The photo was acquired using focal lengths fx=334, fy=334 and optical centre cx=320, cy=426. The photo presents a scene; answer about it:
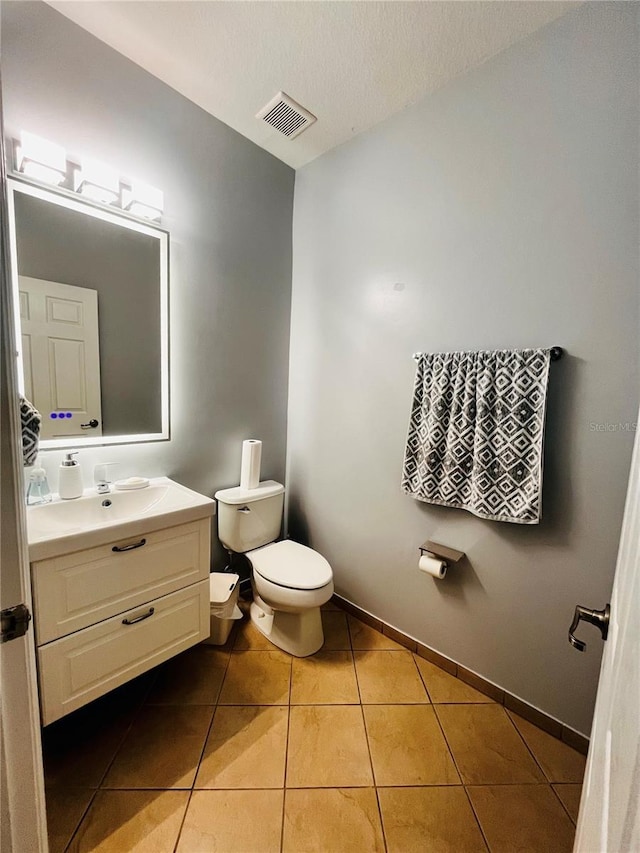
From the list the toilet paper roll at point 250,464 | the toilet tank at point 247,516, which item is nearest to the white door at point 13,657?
the toilet tank at point 247,516

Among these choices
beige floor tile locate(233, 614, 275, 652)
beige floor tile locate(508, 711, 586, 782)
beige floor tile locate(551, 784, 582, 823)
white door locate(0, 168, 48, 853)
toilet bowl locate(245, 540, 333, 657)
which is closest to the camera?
white door locate(0, 168, 48, 853)

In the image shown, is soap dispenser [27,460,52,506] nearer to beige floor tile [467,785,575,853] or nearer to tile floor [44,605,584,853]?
tile floor [44,605,584,853]

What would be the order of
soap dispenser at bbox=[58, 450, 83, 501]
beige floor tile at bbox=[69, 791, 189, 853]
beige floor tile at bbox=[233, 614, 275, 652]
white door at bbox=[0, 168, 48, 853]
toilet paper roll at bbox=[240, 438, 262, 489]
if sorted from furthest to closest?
toilet paper roll at bbox=[240, 438, 262, 489] < beige floor tile at bbox=[233, 614, 275, 652] < soap dispenser at bbox=[58, 450, 83, 501] < beige floor tile at bbox=[69, 791, 189, 853] < white door at bbox=[0, 168, 48, 853]

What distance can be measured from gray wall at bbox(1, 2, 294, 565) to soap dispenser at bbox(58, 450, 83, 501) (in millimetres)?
79

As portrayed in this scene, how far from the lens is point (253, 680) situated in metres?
1.49

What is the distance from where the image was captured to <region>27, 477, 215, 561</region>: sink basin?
983 millimetres

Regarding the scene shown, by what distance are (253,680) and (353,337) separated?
67.7 inches

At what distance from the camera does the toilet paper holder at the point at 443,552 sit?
1.44 m

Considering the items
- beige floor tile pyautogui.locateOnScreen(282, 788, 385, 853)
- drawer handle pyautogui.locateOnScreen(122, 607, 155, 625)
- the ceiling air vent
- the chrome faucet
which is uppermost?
the ceiling air vent

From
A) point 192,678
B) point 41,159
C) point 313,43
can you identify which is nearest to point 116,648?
point 192,678

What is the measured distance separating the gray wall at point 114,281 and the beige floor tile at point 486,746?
1790 mm

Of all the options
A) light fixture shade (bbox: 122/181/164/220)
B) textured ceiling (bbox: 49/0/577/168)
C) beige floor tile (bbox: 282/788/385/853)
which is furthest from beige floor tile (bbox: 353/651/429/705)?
textured ceiling (bbox: 49/0/577/168)

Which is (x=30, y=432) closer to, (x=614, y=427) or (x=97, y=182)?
(x=97, y=182)

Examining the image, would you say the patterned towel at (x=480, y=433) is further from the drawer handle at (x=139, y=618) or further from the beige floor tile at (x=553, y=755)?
the drawer handle at (x=139, y=618)
